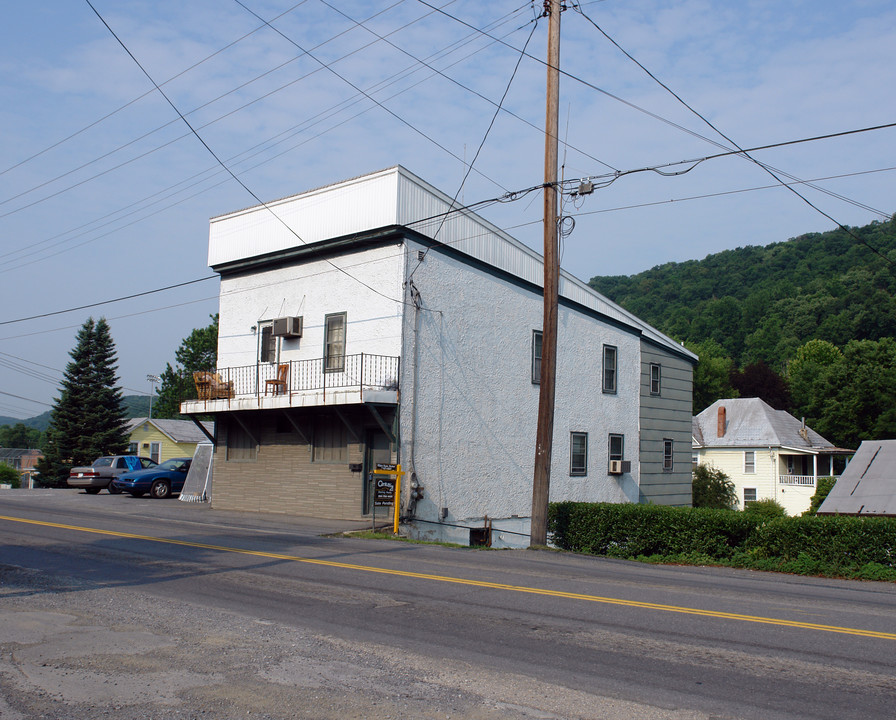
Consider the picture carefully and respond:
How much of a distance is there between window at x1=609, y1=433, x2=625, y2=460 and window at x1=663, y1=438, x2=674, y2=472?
3.02 m

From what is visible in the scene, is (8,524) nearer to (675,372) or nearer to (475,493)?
(475,493)

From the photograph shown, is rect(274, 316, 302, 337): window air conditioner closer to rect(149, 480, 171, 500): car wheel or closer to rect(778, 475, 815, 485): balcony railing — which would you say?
rect(149, 480, 171, 500): car wheel

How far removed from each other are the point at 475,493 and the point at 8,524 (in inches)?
452

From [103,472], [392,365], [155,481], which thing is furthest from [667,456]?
[103,472]

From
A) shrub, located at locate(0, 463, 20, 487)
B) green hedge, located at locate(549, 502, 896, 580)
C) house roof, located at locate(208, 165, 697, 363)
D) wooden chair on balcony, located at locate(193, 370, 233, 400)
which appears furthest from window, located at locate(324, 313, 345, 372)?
shrub, located at locate(0, 463, 20, 487)

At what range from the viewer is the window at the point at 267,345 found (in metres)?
23.8

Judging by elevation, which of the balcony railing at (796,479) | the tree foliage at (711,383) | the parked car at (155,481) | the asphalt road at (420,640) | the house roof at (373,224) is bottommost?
the asphalt road at (420,640)

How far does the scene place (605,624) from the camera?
8.12 metres

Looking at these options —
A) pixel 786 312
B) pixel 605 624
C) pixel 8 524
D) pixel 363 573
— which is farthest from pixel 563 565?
pixel 786 312

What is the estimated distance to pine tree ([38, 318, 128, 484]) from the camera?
176 feet

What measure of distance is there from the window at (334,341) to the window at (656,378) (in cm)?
1351

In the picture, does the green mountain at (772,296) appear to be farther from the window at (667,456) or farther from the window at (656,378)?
the window at (667,456)

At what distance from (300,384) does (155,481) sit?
11.3 m

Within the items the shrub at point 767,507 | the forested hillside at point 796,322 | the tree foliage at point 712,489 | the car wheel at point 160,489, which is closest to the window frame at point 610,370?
the car wheel at point 160,489
